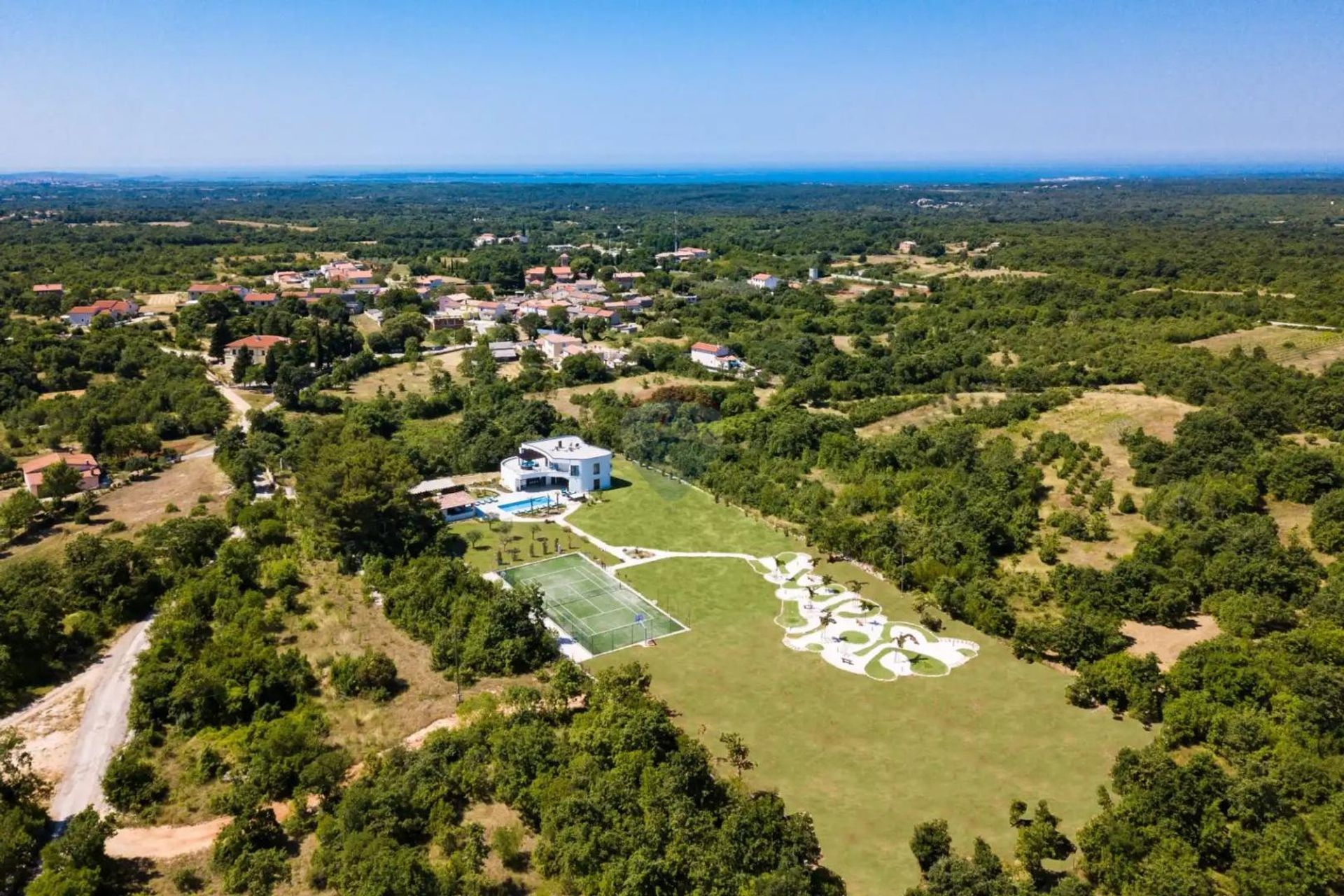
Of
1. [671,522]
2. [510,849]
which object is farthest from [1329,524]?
[510,849]

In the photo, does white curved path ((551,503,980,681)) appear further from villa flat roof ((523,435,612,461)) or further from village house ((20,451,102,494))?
village house ((20,451,102,494))

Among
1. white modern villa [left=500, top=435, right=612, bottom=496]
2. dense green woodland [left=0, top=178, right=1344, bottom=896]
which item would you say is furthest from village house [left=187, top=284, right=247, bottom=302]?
white modern villa [left=500, top=435, right=612, bottom=496]

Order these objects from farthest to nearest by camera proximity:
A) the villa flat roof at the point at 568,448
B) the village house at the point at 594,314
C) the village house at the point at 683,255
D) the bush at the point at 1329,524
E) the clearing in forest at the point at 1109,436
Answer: the village house at the point at 683,255 → the village house at the point at 594,314 → the villa flat roof at the point at 568,448 → the clearing in forest at the point at 1109,436 → the bush at the point at 1329,524

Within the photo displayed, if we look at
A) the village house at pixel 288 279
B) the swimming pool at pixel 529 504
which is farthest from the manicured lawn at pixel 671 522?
the village house at pixel 288 279

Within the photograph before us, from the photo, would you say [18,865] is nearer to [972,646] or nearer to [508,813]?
[508,813]

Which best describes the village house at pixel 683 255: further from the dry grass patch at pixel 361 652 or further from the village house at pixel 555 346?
the dry grass patch at pixel 361 652

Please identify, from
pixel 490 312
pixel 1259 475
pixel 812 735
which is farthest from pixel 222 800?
pixel 490 312

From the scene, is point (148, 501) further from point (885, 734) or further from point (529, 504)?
Answer: point (885, 734)
